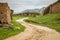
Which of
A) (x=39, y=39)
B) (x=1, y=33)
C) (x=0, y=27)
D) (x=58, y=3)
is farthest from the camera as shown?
(x=58, y=3)

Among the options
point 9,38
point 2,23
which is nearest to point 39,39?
point 9,38

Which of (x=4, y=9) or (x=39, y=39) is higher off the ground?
(x=4, y=9)

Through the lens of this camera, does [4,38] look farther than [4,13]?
No

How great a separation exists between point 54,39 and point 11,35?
16.8 ft

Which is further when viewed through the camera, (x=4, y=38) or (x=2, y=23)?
(x=2, y=23)

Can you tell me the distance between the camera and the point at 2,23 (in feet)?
83.1

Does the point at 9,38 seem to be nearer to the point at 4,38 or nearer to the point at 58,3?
the point at 4,38

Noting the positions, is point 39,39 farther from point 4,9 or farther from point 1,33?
point 4,9

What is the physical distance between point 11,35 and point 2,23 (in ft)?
16.8

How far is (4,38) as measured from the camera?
1895 cm

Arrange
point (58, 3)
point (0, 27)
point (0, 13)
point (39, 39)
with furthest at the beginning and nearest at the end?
point (58, 3)
point (0, 13)
point (0, 27)
point (39, 39)

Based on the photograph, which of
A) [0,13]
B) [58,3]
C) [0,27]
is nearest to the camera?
[0,27]

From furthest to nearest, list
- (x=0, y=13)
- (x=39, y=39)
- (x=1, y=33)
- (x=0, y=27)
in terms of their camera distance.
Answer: (x=0, y=13)
(x=0, y=27)
(x=1, y=33)
(x=39, y=39)

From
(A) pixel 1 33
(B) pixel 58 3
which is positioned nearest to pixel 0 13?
(A) pixel 1 33
